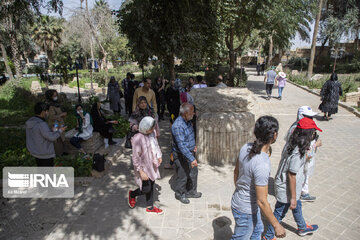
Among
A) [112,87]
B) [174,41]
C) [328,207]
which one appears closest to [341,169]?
[328,207]

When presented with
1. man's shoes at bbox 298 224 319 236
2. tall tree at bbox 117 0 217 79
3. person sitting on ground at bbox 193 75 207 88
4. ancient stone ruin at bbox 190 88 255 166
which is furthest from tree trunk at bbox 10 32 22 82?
man's shoes at bbox 298 224 319 236

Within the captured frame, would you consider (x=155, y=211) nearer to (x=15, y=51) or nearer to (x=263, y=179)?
(x=263, y=179)

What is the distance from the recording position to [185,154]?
143 inches

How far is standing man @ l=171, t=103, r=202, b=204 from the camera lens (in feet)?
12.0

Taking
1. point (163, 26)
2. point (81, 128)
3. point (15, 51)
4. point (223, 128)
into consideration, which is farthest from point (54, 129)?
point (15, 51)

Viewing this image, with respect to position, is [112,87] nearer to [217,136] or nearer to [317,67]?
[217,136]

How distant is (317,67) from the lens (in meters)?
32.3

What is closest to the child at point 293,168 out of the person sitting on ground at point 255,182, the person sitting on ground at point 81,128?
the person sitting on ground at point 255,182

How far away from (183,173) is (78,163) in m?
2.32

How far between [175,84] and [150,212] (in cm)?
479

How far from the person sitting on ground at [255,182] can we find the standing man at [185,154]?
125 centimetres

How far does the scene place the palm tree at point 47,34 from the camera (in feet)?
114

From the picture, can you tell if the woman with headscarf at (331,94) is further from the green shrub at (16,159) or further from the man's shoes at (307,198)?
the green shrub at (16,159)

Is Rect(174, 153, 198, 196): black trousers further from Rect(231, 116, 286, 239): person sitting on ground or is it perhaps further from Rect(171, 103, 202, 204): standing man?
Rect(231, 116, 286, 239): person sitting on ground
